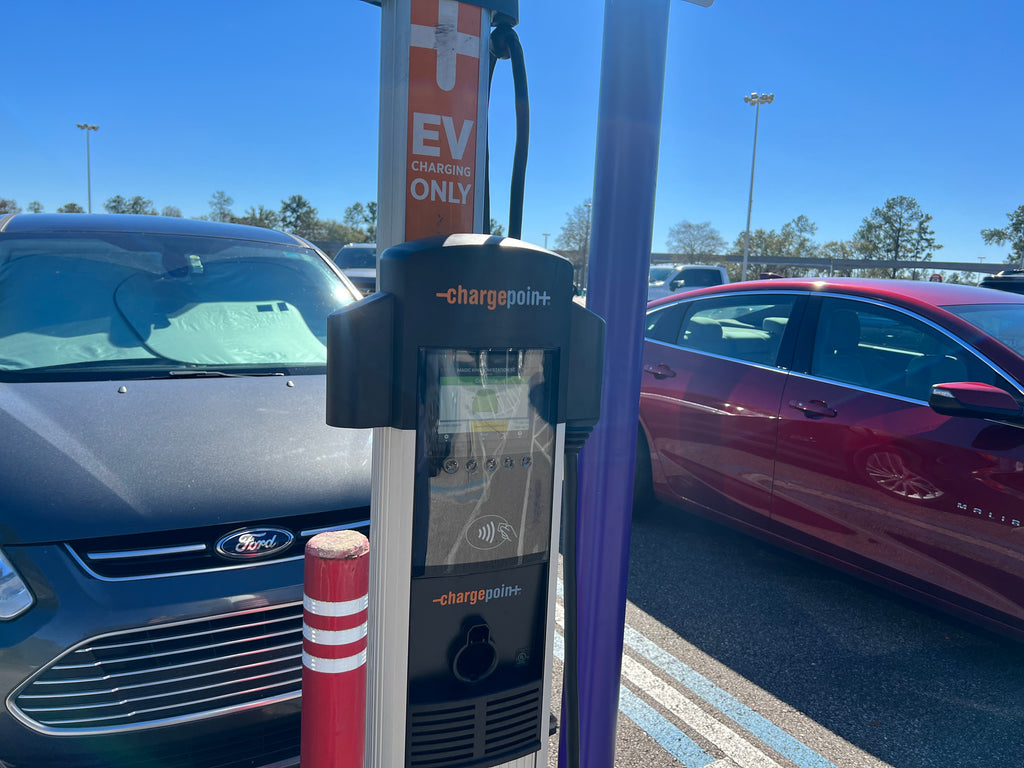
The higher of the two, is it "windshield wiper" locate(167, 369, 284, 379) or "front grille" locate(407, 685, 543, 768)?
"windshield wiper" locate(167, 369, 284, 379)

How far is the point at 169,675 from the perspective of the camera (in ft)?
6.04

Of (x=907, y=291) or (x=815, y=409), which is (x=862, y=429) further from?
(x=907, y=291)

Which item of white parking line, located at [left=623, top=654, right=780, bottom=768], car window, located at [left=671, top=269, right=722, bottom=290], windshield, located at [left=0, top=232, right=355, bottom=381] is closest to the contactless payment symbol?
white parking line, located at [left=623, top=654, right=780, bottom=768]

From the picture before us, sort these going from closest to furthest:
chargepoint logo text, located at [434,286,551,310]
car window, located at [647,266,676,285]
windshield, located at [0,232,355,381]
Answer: chargepoint logo text, located at [434,286,551,310] → windshield, located at [0,232,355,381] → car window, located at [647,266,676,285]

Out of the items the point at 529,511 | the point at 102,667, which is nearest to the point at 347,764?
the point at 529,511

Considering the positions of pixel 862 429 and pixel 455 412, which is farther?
pixel 862 429

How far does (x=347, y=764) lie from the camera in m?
1.44

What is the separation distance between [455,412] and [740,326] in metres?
3.41

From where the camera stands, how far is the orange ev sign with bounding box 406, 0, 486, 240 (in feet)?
4.81

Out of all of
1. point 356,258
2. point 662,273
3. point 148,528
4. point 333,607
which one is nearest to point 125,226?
point 148,528

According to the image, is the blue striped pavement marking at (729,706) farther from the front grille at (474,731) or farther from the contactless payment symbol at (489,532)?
the contactless payment symbol at (489,532)

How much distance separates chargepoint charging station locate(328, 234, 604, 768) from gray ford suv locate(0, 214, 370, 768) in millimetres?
594

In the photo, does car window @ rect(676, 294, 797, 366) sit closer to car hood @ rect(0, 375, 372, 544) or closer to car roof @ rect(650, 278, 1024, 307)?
car roof @ rect(650, 278, 1024, 307)

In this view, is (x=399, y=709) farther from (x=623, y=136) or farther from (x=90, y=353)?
(x=90, y=353)
